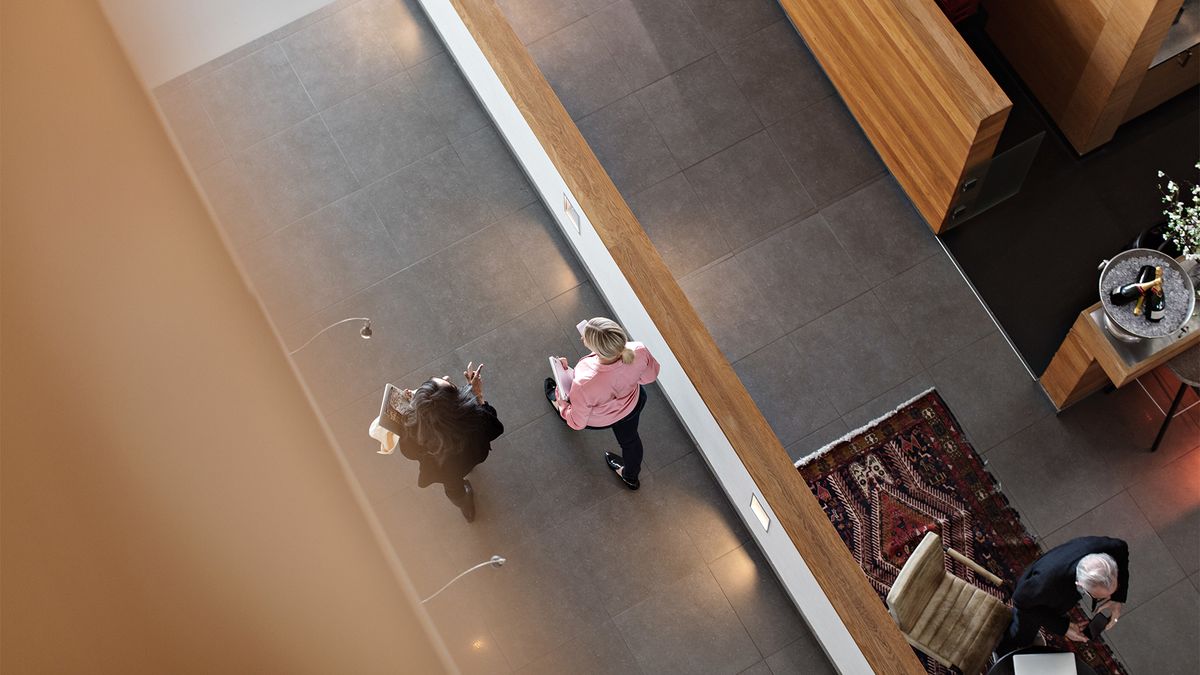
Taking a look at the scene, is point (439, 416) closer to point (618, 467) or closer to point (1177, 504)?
point (618, 467)

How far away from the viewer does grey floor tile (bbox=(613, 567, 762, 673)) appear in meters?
5.20

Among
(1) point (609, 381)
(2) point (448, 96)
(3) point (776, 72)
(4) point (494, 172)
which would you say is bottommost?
(1) point (609, 381)

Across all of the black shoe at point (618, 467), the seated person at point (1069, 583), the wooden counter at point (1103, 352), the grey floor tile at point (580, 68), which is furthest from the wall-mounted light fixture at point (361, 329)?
the wooden counter at point (1103, 352)

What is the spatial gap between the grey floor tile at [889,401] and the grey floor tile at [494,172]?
7.13ft

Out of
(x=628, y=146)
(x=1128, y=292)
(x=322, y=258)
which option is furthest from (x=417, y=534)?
(x=1128, y=292)

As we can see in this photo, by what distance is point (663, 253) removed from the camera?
6.00m

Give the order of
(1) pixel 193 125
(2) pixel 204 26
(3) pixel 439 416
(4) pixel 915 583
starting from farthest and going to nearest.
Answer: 1. (2) pixel 204 26
2. (1) pixel 193 125
3. (4) pixel 915 583
4. (3) pixel 439 416

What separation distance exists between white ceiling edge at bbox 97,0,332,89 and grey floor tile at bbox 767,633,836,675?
15.3 feet

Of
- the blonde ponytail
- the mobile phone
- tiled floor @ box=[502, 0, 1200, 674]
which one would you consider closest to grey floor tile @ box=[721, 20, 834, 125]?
tiled floor @ box=[502, 0, 1200, 674]

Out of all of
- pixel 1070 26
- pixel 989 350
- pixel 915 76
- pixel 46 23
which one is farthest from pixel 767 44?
pixel 46 23

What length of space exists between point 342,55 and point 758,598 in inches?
157

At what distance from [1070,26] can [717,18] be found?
2.00m

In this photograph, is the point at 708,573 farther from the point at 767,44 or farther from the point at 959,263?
the point at 767,44

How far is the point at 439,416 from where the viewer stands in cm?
445
